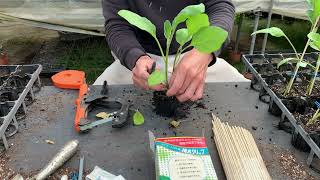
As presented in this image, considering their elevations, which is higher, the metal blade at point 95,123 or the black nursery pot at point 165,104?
the black nursery pot at point 165,104

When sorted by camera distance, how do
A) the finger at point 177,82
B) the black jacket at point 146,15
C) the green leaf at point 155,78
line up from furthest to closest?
the black jacket at point 146,15 < the finger at point 177,82 < the green leaf at point 155,78

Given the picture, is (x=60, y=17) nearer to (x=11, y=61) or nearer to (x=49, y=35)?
(x=11, y=61)

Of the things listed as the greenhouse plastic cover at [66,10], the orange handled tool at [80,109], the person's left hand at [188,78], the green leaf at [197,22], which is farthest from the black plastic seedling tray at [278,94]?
the greenhouse plastic cover at [66,10]

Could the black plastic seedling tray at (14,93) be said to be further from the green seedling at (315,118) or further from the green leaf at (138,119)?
the green seedling at (315,118)

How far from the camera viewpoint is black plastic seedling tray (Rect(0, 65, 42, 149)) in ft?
2.89

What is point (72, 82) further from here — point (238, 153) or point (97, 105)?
point (238, 153)

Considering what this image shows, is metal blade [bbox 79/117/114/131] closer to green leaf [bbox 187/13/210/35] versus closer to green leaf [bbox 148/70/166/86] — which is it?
green leaf [bbox 148/70/166/86]

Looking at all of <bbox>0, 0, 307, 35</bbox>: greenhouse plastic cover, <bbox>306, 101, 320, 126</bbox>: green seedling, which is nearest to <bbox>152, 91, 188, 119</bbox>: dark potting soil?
<bbox>306, 101, 320, 126</bbox>: green seedling

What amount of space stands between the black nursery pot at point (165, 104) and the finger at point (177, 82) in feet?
0.17

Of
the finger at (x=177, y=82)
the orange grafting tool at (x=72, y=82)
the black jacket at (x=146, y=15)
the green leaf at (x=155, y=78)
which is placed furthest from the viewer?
the black jacket at (x=146, y=15)

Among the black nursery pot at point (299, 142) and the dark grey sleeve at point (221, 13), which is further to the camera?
the dark grey sleeve at point (221, 13)

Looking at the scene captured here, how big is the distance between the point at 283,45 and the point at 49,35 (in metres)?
2.34

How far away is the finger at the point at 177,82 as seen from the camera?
90 cm

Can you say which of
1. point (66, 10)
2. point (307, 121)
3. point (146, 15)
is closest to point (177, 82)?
point (307, 121)
